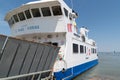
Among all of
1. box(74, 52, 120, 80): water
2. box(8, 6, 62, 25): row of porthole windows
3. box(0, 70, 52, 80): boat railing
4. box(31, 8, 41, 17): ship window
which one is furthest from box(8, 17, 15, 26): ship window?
box(74, 52, 120, 80): water

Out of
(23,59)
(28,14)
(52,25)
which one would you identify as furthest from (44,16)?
(23,59)

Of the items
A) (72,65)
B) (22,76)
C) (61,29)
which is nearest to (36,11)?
(61,29)

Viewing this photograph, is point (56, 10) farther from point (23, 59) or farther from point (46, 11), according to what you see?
point (23, 59)

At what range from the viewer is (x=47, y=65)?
8273 millimetres

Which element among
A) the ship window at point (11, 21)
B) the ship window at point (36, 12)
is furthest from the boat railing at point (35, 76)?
the ship window at point (11, 21)

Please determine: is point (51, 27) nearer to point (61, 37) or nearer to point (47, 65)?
point (61, 37)

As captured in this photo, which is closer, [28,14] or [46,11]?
[46,11]

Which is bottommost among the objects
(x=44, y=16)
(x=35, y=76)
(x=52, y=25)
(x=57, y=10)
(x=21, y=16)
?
(x=35, y=76)

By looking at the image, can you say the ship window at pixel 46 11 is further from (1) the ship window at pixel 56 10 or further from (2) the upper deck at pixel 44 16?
(1) the ship window at pixel 56 10

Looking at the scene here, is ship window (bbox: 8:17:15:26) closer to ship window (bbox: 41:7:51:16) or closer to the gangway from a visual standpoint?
ship window (bbox: 41:7:51:16)

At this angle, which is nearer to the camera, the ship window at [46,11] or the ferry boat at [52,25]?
the ferry boat at [52,25]

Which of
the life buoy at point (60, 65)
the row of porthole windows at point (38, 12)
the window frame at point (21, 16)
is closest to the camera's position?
the life buoy at point (60, 65)

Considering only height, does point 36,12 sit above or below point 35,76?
above

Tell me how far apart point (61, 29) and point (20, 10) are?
4.04 m
